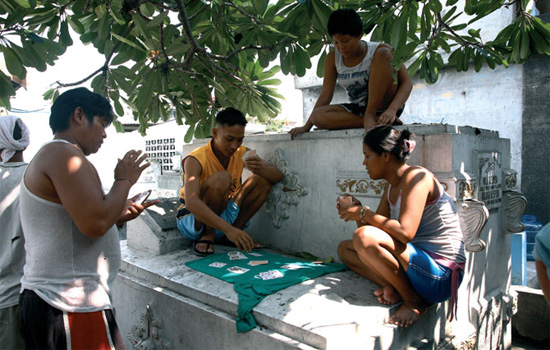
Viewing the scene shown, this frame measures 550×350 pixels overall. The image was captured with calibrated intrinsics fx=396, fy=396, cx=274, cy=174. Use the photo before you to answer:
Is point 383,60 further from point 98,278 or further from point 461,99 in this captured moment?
point 461,99

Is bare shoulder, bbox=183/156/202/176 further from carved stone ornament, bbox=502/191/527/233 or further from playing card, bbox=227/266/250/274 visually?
carved stone ornament, bbox=502/191/527/233

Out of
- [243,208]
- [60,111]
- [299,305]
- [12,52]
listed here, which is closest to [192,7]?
[12,52]

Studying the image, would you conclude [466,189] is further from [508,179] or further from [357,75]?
[357,75]

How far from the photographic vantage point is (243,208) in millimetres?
3947

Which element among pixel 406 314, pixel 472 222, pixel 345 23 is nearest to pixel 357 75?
pixel 345 23

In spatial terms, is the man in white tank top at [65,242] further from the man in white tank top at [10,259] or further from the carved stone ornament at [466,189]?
the carved stone ornament at [466,189]

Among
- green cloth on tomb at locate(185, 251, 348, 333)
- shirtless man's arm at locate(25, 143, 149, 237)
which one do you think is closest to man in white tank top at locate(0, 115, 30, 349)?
shirtless man's arm at locate(25, 143, 149, 237)

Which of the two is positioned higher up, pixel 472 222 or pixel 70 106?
pixel 70 106

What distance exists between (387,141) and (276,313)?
1265 millimetres

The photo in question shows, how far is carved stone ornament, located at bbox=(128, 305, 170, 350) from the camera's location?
9.94 ft

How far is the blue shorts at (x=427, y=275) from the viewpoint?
2.39 metres

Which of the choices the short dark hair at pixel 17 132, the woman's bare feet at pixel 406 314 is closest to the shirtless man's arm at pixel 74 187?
the short dark hair at pixel 17 132

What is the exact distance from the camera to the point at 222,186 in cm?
354

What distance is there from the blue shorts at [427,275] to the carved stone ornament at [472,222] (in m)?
0.48
